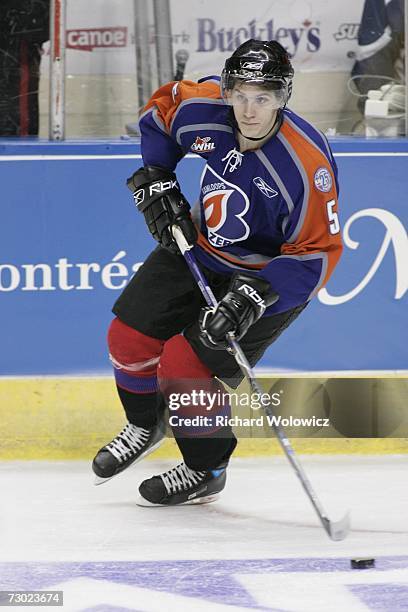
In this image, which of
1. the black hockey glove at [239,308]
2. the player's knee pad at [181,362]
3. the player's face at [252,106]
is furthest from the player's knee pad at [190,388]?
the player's face at [252,106]

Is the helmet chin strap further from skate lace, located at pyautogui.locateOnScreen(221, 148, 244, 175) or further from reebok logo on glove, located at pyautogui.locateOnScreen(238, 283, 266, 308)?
reebok logo on glove, located at pyautogui.locateOnScreen(238, 283, 266, 308)

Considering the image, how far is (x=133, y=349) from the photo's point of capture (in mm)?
3002

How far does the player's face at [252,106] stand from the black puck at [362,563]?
1.02 meters

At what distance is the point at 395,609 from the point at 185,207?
3.88 feet

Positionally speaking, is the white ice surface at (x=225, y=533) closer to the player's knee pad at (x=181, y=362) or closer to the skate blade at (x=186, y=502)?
the skate blade at (x=186, y=502)

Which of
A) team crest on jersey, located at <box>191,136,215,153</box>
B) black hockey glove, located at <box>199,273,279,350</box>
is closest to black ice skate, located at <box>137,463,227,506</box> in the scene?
black hockey glove, located at <box>199,273,279,350</box>

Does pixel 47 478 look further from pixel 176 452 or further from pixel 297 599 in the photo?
pixel 297 599

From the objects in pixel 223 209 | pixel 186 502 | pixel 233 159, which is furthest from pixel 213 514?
pixel 233 159

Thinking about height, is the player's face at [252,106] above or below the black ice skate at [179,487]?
above

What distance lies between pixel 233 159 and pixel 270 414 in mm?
636

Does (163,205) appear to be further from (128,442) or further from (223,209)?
(128,442)

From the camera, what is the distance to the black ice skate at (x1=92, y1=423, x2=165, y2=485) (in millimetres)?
3051

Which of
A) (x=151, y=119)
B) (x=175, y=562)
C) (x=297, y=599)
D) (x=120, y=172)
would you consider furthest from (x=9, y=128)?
(x=297, y=599)

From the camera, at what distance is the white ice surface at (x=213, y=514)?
266cm
